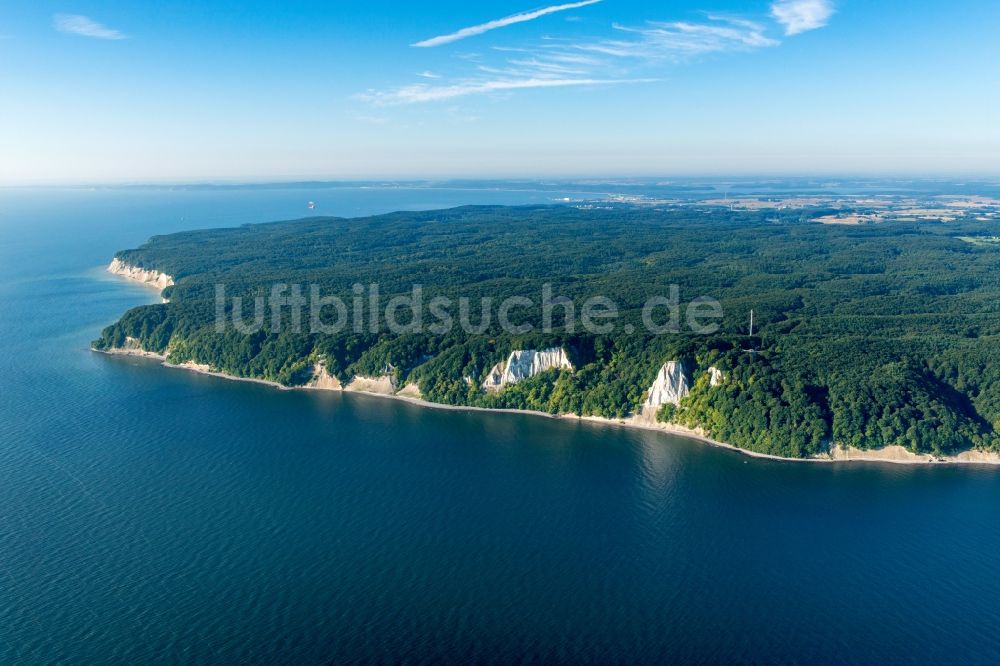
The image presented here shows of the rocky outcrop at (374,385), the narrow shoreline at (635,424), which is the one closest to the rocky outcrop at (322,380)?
the narrow shoreline at (635,424)

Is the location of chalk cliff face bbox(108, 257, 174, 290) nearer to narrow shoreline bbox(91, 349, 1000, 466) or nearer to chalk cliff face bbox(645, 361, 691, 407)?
narrow shoreline bbox(91, 349, 1000, 466)

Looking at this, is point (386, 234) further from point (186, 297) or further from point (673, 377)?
point (673, 377)

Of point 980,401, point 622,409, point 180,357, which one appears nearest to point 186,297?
point 180,357

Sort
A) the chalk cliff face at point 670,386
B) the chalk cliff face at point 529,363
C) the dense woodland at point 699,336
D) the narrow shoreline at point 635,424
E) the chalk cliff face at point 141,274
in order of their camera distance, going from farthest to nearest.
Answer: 1. the chalk cliff face at point 141,274
2. the chalk cliff face at point 529,363
3. the chalk cliff face at point 670,386
4. the dense woodland at point 699,336
5. the narrow shoreline at point 635,424

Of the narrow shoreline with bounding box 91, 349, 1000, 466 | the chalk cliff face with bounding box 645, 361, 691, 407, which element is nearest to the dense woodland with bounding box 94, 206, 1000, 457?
the narrow shoreline with bounding box 91, 349, 1000, 466

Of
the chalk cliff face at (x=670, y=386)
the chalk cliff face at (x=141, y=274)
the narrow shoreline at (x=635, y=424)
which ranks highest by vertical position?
the chalk cliff face at (x=141, y=274)

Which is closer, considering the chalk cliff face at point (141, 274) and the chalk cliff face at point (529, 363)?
the chalk cliff face at point (529, 363)

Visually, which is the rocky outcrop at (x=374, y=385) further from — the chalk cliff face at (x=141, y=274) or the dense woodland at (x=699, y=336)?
the chalk cliff face at (x=141, y=274)
